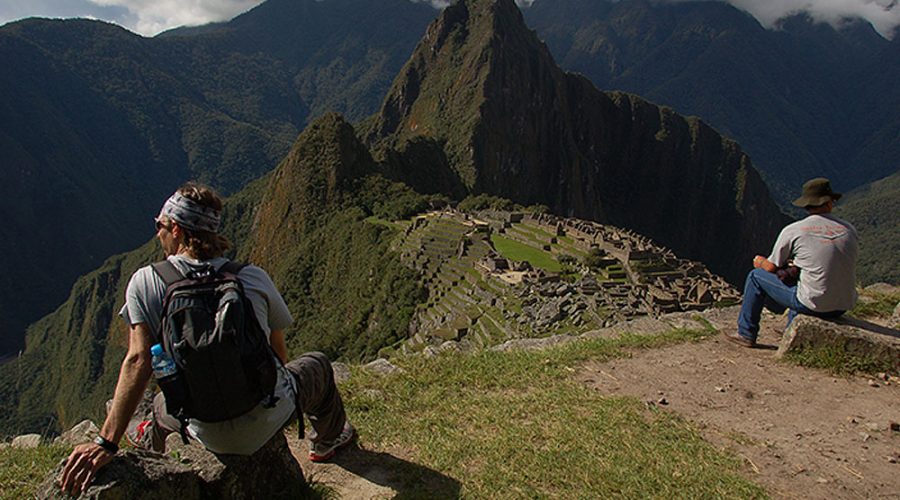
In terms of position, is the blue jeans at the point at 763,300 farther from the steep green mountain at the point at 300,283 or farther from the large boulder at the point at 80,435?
the steep green mountain at the point at 300,283

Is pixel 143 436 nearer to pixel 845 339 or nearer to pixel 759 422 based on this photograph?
pixel 759 422

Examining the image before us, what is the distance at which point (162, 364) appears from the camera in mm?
2650

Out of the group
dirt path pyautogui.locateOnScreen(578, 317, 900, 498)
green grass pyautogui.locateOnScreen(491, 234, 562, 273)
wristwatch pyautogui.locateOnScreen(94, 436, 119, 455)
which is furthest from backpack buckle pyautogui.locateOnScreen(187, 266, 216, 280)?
green grass pyautogui.locateOnScreen(491, 234, 562, 273)

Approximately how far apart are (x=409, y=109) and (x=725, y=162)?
305 ft

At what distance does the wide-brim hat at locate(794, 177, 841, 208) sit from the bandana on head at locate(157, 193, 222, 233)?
547cm

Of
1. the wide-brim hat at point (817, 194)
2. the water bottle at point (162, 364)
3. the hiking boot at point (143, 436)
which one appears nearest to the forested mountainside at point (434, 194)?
the hiking boot at point (143, 436)

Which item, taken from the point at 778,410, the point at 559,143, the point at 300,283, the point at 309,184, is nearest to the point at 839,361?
the point at 778,410

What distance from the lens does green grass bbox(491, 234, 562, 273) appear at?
108 ft

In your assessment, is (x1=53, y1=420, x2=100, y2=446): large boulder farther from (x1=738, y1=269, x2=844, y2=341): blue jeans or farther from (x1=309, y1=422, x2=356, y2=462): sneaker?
(x1=738, y1=269, x2=844, y2=341): blue jeans

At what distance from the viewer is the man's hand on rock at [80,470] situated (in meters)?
2.44

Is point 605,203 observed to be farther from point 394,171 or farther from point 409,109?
point 394,171

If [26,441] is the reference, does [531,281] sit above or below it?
below

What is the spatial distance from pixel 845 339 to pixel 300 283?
48.8 meters

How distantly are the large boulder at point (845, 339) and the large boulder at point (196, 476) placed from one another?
5.06 m
